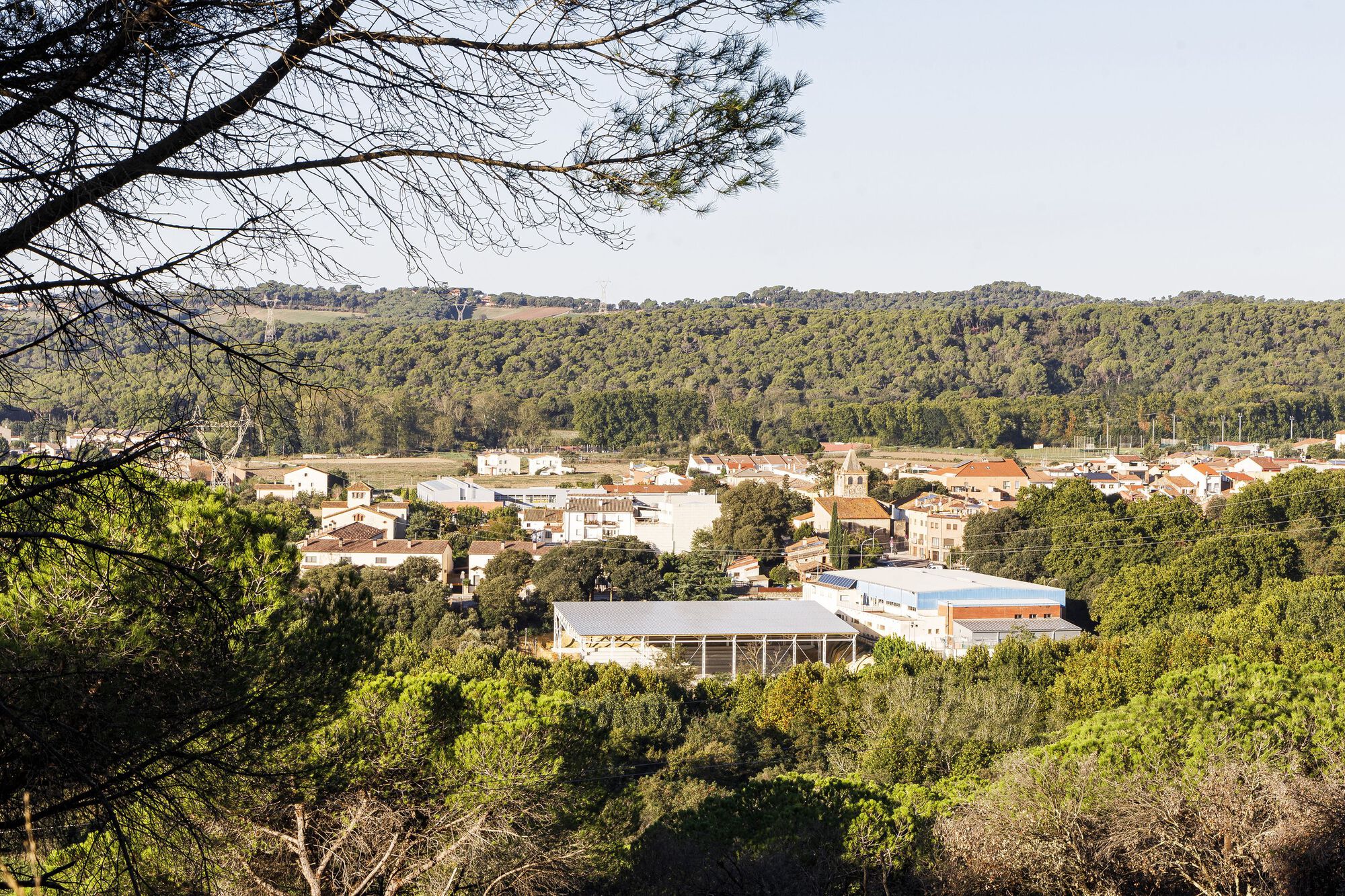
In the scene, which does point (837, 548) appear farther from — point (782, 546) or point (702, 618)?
point (702, 618)

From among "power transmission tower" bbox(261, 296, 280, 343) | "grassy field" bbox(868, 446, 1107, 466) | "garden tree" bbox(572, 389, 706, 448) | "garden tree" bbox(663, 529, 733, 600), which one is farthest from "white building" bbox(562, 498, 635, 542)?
"garden tree" bbox(572, 389, 706, 448)

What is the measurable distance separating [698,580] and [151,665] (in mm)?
22967

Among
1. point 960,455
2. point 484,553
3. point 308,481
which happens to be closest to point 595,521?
point 484,553

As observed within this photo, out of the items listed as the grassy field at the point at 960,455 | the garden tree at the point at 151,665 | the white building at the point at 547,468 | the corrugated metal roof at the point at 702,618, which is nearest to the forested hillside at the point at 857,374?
the grassy field at the point at 960,455

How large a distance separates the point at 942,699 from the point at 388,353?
2236 inches

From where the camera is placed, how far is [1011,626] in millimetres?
21781

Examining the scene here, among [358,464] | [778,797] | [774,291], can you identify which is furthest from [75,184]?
[774,291]

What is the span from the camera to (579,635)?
771 inches

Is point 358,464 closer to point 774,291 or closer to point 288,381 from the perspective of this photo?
point 288,381

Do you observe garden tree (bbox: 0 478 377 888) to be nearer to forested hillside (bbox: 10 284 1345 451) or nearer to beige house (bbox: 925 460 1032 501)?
forested hillside (bbox: 10 284 1345 451)

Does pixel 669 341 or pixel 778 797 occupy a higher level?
pixel 669 341

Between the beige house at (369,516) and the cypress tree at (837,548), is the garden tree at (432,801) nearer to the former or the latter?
the cypress tree at (837,548)

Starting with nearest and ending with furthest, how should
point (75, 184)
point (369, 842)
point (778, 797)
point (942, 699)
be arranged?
point (75, 184), point (369, 842), point (778, 797), point (942, 699)

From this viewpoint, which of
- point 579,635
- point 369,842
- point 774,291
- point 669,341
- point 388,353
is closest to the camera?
point 369,842
